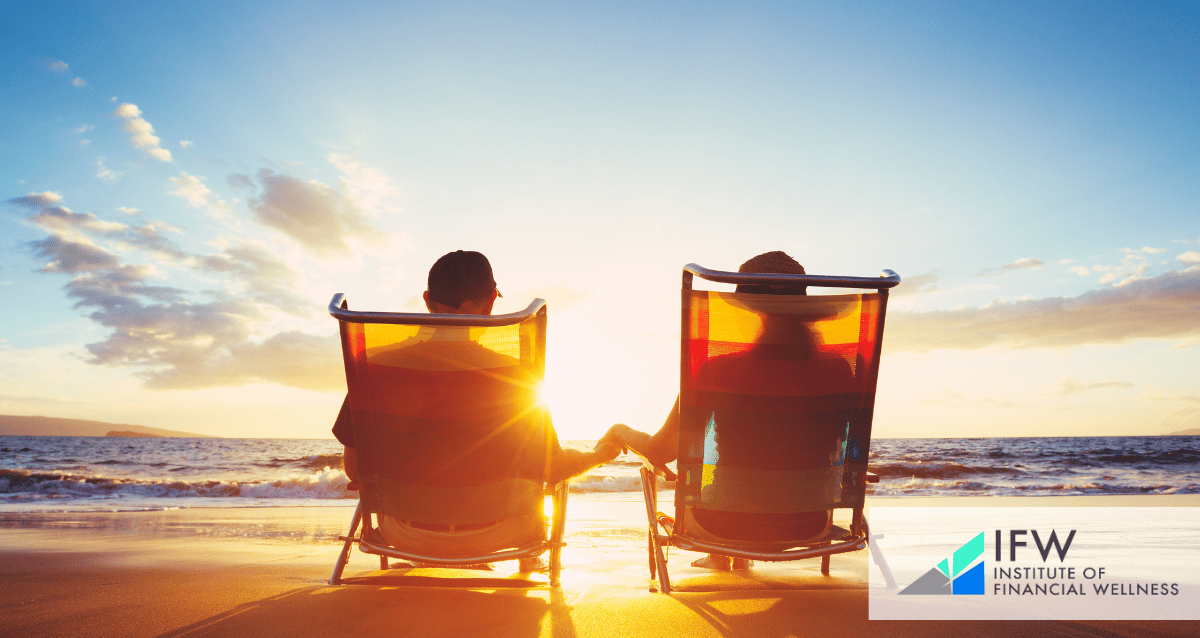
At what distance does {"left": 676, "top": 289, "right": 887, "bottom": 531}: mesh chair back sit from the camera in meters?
2.77

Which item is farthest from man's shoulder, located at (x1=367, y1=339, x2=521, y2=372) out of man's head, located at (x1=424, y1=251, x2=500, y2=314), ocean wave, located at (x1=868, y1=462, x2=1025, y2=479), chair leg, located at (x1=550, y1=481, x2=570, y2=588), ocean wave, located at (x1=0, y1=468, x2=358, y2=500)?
ocean wave, located at (x1=868, y1=462, x2=1025, y2=479)

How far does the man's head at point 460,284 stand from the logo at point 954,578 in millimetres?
2742

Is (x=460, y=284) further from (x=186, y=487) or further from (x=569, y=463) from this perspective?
(x=186, y=487)

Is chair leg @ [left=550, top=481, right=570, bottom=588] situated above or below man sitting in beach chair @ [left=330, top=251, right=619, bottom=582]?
below

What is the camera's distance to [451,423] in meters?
2.76

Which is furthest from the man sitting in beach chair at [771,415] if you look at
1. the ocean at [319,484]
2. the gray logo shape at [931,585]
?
the ocean at [319,484]

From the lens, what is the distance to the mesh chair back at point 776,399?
9.09ft

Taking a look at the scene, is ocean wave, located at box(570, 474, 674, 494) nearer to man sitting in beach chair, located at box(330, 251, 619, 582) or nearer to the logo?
the logo

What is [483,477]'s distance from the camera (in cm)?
281

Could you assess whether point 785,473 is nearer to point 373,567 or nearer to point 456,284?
point 456,284

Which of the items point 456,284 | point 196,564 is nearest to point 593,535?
point 196,564

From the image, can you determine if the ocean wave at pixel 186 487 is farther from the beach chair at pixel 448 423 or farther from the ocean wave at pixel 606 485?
the beach chair at pixel 448 423

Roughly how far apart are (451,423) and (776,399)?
1.61 meters

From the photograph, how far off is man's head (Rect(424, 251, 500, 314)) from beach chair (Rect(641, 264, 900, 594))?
1.02 metres
